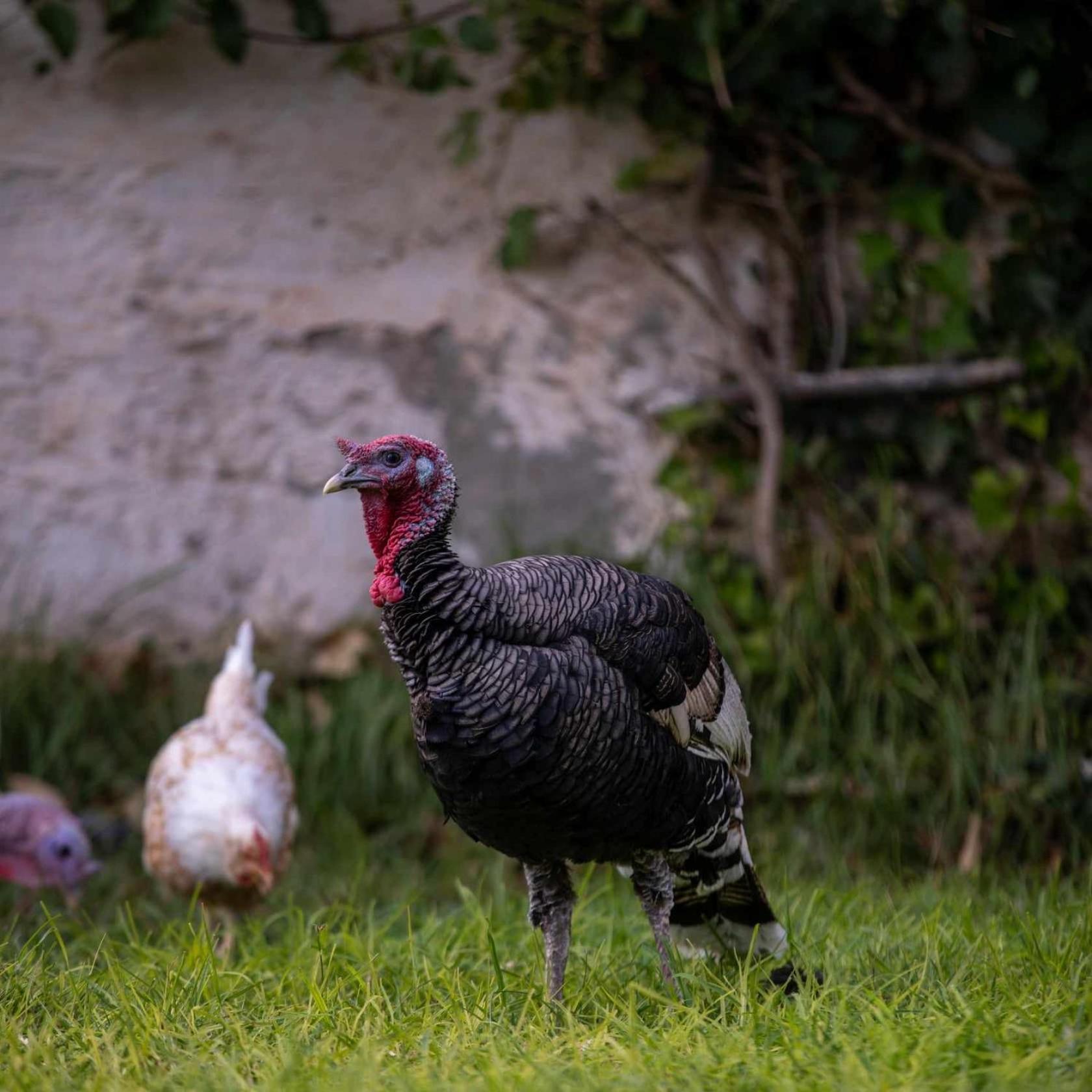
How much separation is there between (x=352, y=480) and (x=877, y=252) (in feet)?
11.0

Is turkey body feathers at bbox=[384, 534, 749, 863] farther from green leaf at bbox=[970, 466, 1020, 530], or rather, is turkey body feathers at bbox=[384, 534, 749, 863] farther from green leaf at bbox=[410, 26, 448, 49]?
green leaf at bbox=[410, 26, 448, 49]

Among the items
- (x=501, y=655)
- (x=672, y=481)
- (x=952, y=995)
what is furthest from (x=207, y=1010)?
(x=672, y=481)

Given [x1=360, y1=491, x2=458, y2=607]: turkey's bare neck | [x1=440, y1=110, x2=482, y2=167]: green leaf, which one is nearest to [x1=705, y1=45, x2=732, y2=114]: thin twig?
[x1=440, y1=110, x2=482, y2=167]: green leaf

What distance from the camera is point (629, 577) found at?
3158 mm

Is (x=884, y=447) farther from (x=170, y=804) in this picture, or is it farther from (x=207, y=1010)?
(x=207, y=1010)

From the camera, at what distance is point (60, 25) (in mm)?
5223

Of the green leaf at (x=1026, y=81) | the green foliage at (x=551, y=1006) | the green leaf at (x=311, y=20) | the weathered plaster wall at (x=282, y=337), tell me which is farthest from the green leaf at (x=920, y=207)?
→ the green foliage at (x=551, y=1006)

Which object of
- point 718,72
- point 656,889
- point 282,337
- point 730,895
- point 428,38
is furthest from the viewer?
point 282,337

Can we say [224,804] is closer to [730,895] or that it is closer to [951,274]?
[730,895]

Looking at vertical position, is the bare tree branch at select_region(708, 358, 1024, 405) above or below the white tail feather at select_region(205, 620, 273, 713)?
above

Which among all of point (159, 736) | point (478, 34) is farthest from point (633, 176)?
point (159, 736)

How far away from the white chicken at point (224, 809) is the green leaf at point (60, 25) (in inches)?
99.9

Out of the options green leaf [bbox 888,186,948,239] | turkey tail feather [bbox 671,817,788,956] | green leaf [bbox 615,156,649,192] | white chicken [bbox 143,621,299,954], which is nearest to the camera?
turkey tail feather [bbox 671,817,788,956]

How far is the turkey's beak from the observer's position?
2.95m
